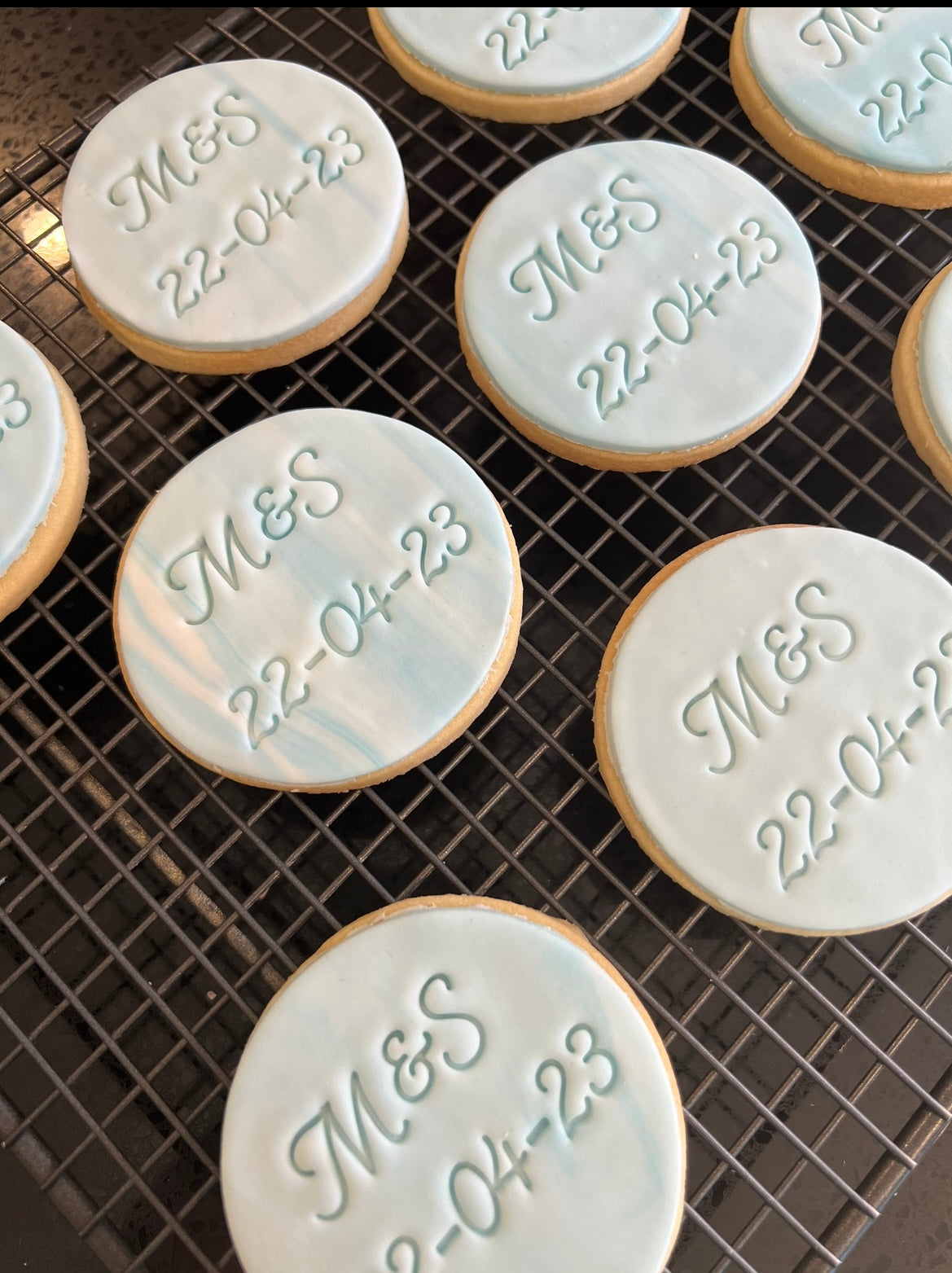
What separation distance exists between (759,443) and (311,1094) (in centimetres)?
75

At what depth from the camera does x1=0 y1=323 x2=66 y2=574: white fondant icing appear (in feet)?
3.29

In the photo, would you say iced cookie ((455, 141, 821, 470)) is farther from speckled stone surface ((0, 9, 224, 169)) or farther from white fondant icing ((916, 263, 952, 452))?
speckled stone surface ((0, 9, 224, 169))

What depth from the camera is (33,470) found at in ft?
3.33

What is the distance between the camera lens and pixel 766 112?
1136 mm

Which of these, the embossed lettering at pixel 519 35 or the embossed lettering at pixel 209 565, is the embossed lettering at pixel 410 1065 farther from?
the embossed lettering at pixel 519 35

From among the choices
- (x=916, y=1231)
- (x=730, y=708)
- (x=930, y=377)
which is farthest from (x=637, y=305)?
(x=916, y=1231)

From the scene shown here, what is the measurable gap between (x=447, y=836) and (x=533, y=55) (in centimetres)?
83

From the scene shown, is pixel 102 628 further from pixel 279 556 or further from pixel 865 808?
pixel 865 808

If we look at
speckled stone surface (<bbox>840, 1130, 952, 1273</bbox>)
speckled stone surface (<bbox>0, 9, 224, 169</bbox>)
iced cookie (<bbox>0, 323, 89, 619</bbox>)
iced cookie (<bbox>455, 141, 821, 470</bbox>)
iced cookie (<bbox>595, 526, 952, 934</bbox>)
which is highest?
speckled stone surface (<bbox>0, 9, 224, 169</bbox>)

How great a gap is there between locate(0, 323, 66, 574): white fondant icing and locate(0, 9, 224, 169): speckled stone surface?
37 cm

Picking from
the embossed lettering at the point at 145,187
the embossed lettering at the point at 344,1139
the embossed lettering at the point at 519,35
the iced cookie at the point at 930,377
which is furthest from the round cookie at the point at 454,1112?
the embossed lettering at the point at 519,35

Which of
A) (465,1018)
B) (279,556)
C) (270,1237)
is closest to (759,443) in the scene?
(279,556)

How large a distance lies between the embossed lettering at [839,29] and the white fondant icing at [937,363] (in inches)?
12.2

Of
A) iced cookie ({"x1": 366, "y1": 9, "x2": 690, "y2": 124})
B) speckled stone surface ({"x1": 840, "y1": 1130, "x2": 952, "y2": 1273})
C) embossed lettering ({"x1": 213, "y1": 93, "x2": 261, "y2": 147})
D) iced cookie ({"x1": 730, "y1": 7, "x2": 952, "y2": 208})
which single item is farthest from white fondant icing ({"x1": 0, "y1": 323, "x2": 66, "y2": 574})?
speckled stone surface ({"x1": 840, "y1": 1130, "x2": 952, "y2": 1273})
